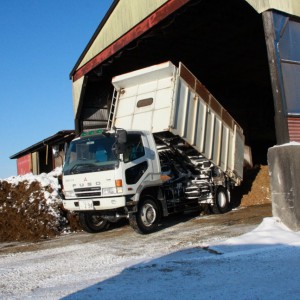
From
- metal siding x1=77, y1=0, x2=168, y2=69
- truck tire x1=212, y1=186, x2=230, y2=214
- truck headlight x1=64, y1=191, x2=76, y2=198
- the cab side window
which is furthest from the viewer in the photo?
metal siding x1=77, y1=0, x2=168, y2=69

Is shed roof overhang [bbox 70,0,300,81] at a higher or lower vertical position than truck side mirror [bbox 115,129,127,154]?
higher

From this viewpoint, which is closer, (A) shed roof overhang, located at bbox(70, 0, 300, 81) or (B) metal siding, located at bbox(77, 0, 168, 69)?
(A) shed roof overhang, located at bbox(70, 0, 300, 81)

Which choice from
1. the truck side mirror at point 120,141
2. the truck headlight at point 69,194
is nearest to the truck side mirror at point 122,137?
the truck side mirror at point 120,141

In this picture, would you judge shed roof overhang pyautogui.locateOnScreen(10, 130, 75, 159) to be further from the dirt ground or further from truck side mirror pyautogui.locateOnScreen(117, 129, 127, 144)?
truck side mirror pyautogui.locateOnScreen(117, 129, 127, 144)

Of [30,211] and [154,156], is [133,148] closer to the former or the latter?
[154,156]

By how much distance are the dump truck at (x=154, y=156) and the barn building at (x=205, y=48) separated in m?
2.05

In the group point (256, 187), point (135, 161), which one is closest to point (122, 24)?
point (135, 161)

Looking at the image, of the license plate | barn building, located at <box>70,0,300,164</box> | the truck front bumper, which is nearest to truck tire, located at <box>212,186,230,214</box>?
barn building, located at <box>70,0,300,164</box>

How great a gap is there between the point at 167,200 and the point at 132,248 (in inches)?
108

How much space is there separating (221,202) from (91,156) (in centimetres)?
495

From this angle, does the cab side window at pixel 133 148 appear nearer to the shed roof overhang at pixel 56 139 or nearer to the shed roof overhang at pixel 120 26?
the shed roof overhang at pixel 120 26

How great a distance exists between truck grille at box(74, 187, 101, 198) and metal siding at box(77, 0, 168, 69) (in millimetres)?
6012

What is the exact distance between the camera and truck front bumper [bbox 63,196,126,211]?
8.76 metres

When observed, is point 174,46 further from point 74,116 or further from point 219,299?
point 219,299
